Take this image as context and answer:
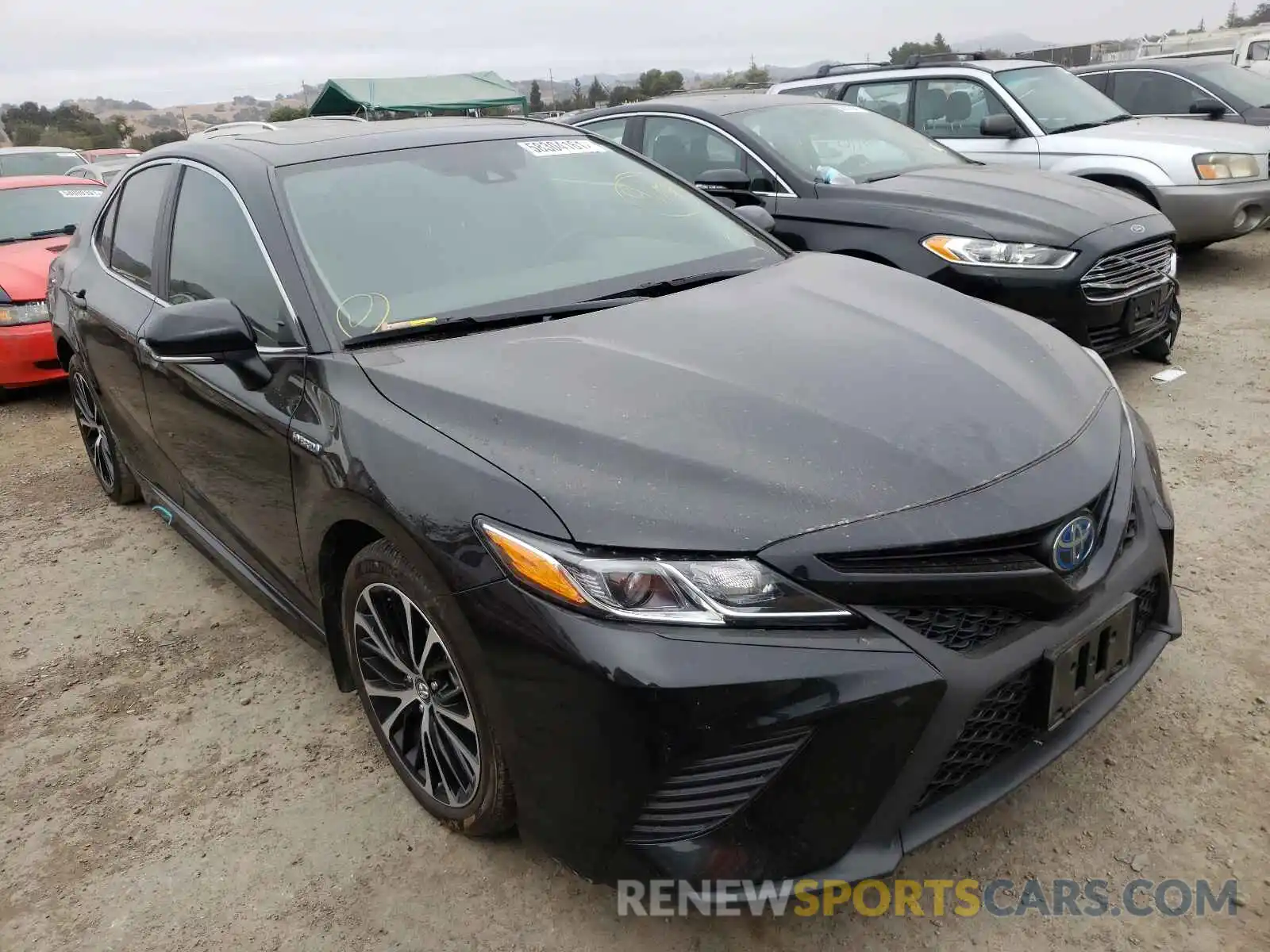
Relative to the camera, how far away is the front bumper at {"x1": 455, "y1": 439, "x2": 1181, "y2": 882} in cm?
163

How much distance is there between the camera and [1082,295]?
4539 mm

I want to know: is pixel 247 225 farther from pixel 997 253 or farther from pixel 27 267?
pixel 27 267

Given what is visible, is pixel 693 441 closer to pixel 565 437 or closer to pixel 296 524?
pixel 565 437

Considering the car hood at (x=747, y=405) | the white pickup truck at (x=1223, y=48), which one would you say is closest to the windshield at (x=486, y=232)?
the car hood at (x=747, y=405)

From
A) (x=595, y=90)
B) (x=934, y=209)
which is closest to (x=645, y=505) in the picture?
(x=934, y=209)

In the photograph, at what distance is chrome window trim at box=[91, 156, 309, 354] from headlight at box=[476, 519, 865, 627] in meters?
1.12

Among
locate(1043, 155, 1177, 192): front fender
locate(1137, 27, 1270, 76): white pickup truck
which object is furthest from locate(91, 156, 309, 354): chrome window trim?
locate(1137, 27, 1270, 76): white pickup truck

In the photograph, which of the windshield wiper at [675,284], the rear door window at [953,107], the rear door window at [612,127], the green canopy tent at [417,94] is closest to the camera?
the windshield wiper at [675,284]

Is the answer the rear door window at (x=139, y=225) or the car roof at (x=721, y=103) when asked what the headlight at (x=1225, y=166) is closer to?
the car roof at (x=721, y=103)

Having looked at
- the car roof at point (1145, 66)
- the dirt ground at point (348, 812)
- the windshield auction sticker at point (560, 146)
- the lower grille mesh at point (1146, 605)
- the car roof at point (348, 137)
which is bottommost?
the dirt ground at point (348, 812)

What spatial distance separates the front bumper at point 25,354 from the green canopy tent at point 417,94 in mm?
18968

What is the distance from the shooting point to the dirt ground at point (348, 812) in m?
2.03

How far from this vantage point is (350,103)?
85.1 feet

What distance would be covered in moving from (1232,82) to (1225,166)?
13.6 ft
